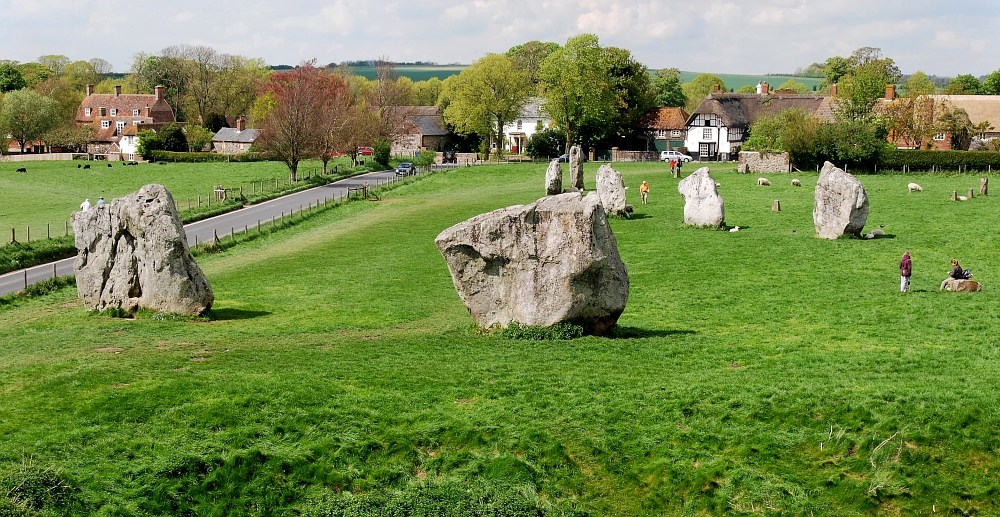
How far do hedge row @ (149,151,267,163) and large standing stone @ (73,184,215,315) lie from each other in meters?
87.5

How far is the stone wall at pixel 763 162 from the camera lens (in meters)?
76.6

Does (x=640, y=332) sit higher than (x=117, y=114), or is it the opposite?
A: (x=117, y=114)

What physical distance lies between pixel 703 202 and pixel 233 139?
99.3 m

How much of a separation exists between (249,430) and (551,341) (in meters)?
8.82

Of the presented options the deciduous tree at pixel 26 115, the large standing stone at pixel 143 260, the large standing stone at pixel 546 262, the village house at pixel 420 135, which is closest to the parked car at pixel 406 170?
the village house at pixel 420 135

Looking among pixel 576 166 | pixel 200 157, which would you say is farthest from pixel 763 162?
pixel 200 157

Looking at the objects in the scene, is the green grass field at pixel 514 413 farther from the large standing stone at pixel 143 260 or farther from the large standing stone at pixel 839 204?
the large standing stone at pixel 839 204

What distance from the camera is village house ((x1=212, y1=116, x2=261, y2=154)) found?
132500 millimetres

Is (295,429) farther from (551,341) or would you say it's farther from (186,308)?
(186,308)

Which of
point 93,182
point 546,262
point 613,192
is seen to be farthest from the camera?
point 93,182

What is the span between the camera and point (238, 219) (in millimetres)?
62438

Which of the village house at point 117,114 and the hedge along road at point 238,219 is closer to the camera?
the hedge along road at point 238,219

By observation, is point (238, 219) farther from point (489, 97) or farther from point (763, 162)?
point (489, 97)

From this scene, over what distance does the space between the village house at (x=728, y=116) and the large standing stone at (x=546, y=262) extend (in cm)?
9050
